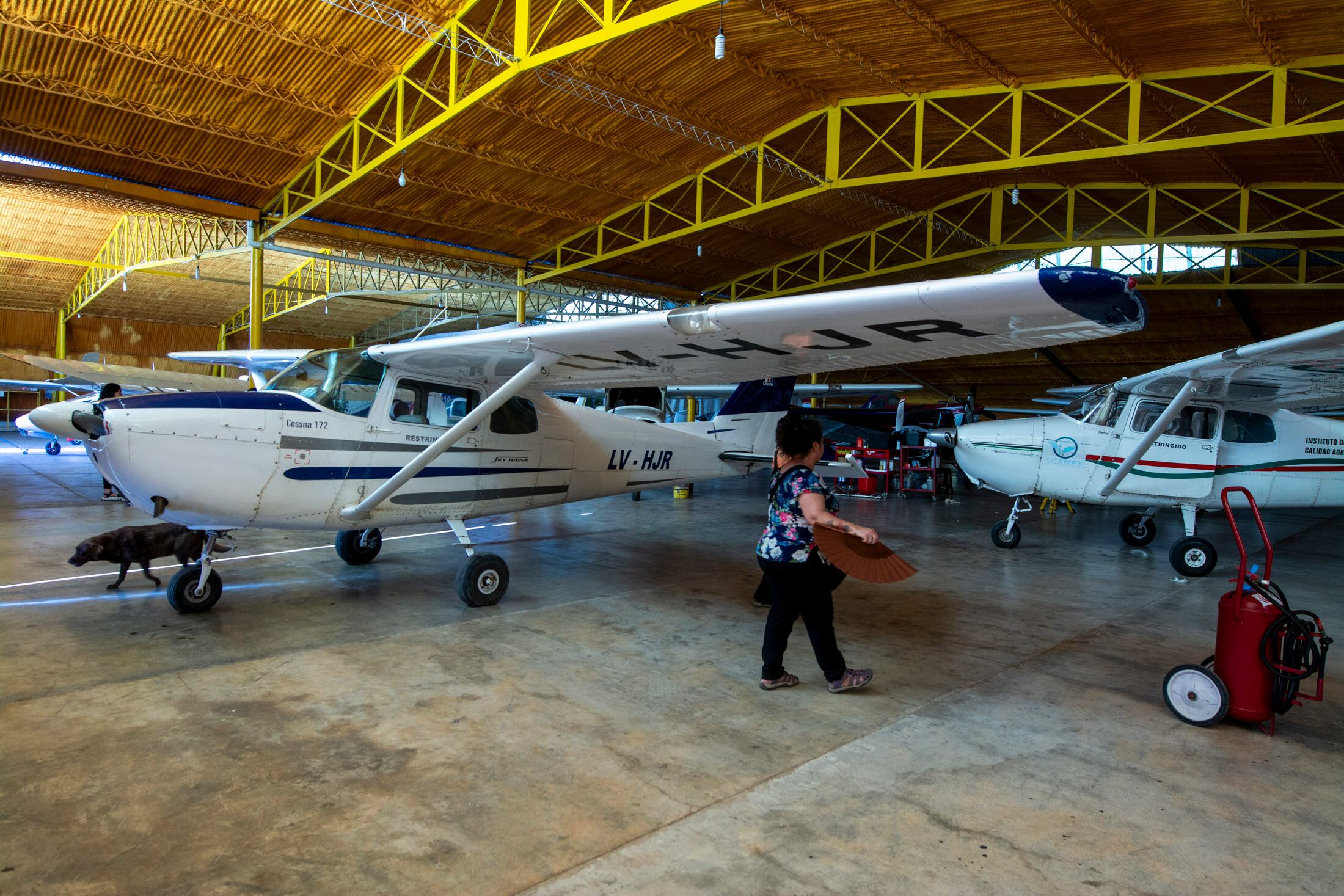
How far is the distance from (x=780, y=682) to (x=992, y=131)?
14.6 m

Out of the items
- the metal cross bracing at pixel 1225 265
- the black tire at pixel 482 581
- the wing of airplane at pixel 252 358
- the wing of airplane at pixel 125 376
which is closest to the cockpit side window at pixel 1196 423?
the black tire at pixel 482 581

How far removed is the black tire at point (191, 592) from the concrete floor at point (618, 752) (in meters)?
0.22

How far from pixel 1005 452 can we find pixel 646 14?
712 cm

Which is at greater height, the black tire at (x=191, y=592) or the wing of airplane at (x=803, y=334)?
the wing of airplane at (x=803, y=334)

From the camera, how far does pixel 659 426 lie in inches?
336

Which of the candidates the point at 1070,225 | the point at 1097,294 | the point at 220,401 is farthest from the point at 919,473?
the point at 220,401

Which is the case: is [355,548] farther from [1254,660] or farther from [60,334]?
[60,334]

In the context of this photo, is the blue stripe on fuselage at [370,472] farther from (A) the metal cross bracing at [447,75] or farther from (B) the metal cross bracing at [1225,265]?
(B) the metal cross bracing at [1225,265]

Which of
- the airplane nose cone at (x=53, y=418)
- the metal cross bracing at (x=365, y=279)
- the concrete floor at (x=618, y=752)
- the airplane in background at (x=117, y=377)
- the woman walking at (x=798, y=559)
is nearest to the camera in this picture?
the concrete floor at (x=618, y=752)

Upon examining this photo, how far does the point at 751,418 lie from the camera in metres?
10.4

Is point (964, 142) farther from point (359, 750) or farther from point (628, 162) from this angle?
point (359, 750)

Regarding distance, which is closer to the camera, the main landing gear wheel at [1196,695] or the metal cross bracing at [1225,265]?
the main landing gear wheel at [1196,695]

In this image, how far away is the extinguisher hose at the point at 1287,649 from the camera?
357 cm

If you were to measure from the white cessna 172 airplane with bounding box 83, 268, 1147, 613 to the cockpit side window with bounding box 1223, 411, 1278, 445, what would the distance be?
244 inches
